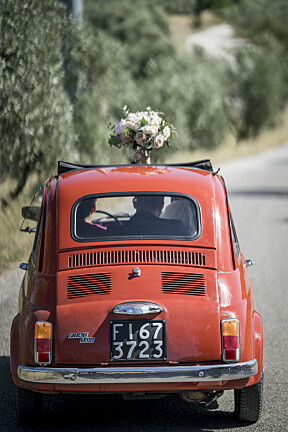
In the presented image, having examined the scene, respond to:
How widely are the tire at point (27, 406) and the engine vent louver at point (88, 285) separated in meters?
0.73

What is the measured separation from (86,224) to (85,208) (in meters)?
0.15

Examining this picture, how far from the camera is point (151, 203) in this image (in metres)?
5.46

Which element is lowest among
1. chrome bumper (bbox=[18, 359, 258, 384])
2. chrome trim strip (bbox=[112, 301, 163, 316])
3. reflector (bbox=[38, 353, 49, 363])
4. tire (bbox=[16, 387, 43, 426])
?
tire (bbox=[16, 387, 43, 426])

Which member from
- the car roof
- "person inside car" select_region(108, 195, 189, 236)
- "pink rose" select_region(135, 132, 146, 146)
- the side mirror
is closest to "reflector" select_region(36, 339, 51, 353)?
"person inside car" select_region(108, 195, 189, 236)

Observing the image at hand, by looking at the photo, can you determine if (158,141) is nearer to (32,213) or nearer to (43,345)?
(32,213)

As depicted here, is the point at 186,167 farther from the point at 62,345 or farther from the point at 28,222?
the point at 28,222

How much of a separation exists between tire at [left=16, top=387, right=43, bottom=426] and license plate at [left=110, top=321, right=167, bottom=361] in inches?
28.9

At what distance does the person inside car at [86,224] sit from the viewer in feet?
17.2

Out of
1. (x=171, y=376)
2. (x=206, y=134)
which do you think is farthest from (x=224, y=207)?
(x=206, y=134)

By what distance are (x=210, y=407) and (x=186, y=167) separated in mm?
1790

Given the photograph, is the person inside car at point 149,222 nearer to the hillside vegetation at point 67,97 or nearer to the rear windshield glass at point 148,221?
the rear windshield glass at point 148,221

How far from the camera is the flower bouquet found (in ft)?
28.2

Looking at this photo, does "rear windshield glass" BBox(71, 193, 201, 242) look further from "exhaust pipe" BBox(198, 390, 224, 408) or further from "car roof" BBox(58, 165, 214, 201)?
"exhaust pipe" BBox(198, 390, 224, 408)

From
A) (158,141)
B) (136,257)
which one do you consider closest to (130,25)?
(158,141)
